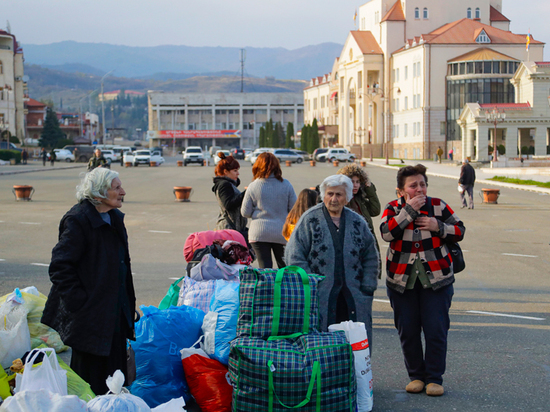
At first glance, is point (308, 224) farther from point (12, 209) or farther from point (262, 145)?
point (262, 145)

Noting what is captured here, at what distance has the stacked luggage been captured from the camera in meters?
4.25

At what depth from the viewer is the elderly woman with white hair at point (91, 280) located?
4121mm

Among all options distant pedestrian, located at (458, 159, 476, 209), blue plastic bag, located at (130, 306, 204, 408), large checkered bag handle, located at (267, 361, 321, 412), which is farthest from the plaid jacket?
distant pedestrian, located at (458, 159, 476, 209)

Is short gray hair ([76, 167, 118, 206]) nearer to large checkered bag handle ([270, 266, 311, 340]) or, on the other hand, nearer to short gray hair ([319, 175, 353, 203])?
large checkered bag handle ([270, 266, 311, 340])

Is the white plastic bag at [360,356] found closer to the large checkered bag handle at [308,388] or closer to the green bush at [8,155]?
the large checkered bag handle at [308,388]

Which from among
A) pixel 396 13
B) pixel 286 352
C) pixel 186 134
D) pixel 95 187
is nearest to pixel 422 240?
pixel 286 352

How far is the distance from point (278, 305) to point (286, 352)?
33 centimetres

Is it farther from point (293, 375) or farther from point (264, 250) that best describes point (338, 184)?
point (264, 250)

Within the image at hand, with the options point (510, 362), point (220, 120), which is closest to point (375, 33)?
point (220, 120)

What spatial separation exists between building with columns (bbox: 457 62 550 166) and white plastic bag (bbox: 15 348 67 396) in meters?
59.0

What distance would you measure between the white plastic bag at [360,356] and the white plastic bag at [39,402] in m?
1.94

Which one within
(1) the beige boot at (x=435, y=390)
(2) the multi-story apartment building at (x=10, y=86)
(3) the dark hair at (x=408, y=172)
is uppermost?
(2) the multi-story apartment building at (x=10, y=86)

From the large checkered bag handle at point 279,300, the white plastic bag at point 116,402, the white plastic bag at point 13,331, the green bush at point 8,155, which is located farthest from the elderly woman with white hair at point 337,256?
the green bush at point 8,155

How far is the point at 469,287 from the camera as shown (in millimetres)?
9484
